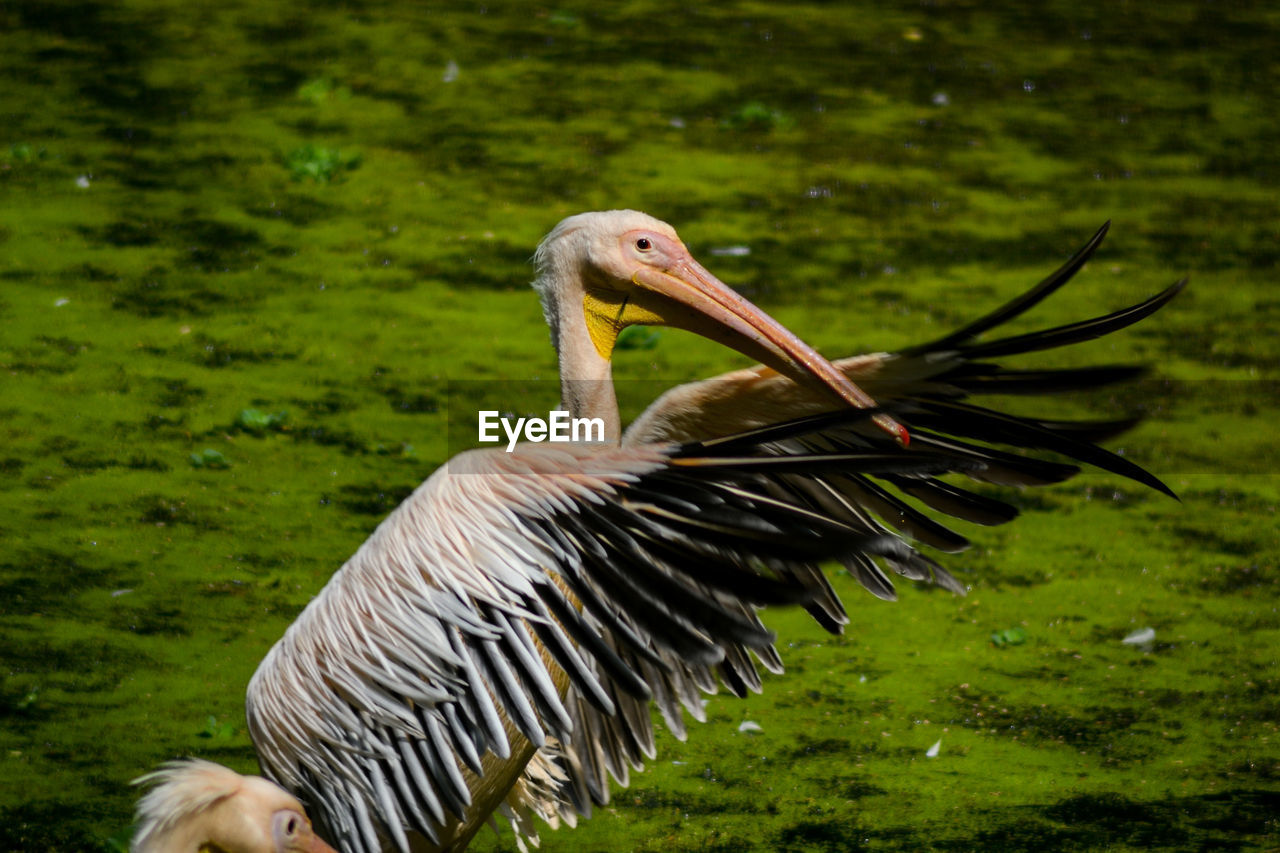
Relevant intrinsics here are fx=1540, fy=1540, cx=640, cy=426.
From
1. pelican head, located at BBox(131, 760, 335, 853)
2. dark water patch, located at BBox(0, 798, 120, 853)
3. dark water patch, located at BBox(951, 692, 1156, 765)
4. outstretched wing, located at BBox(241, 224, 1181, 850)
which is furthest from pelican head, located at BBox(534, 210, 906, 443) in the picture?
dark water patch, located at BBox(951, 692, 1156, 765)

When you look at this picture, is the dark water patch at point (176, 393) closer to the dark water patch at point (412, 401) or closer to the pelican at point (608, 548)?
the dark water patch at point (412, 401)

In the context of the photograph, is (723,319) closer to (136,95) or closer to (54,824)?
(54,824)

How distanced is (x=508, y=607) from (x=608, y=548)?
0.70 feet

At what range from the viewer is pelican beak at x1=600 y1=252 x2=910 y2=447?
2.83 metres

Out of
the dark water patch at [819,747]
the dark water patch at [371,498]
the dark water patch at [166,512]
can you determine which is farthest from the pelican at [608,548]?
the dark water patch at [166,512]

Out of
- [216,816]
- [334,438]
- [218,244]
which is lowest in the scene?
[334,438]

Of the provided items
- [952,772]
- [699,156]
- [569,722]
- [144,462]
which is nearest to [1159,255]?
[699,156]

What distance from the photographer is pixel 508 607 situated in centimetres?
249

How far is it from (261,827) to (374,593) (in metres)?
0.47

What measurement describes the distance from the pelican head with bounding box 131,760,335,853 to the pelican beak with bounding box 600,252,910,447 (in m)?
1.17

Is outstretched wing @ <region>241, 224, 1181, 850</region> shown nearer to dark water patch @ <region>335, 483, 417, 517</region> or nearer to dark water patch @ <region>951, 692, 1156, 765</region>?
dark water patch @ <region>951, 692, 1156, 765</region>

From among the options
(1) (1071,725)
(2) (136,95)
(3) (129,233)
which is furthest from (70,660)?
(2) (136,95)


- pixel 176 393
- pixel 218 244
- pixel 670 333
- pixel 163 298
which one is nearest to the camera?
pixel 176 393

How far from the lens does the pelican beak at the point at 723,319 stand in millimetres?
2830
